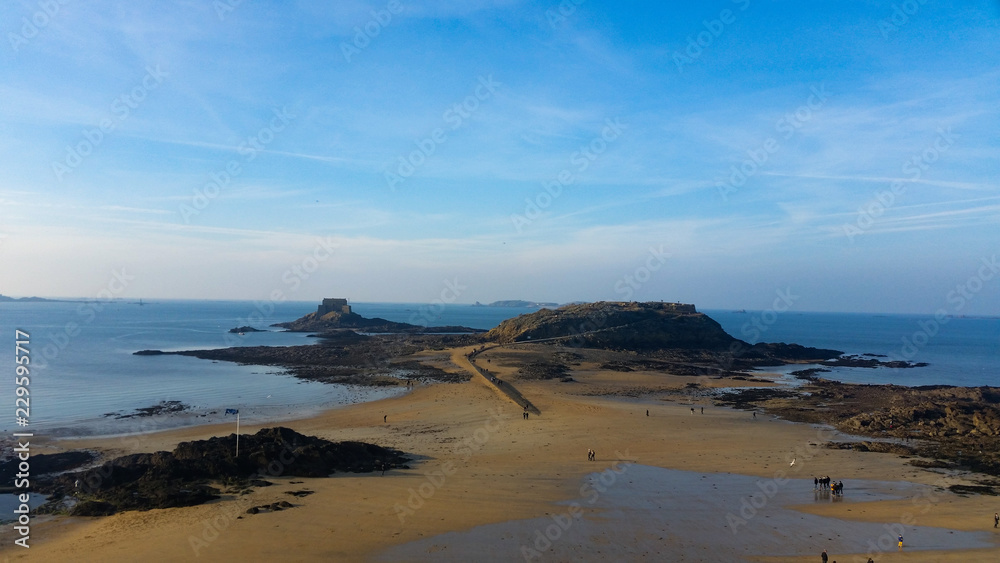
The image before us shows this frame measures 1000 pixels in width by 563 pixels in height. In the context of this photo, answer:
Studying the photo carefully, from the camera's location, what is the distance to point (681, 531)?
1720 centimetres

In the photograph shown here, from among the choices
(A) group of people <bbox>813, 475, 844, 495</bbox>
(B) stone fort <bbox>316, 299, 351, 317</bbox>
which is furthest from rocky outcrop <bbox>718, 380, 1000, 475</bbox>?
(B) stone fort <bbox>316, 299, 351, 317</bbox>

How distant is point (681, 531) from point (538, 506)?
4819 millimetres

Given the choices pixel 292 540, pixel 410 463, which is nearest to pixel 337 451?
pixel 410 463

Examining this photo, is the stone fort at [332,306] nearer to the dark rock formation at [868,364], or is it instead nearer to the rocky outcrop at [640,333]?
the rocky outcrop at [640,333]

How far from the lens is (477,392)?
4553cm

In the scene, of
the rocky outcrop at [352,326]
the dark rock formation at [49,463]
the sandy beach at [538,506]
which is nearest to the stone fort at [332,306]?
the rocky outcrop at [352,326]

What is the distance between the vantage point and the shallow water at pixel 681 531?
15586 mm

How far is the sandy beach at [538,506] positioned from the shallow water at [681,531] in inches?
3.1

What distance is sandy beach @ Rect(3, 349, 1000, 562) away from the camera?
15703 millimetres

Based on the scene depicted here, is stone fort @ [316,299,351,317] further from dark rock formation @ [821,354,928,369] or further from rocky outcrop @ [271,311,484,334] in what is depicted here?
dark rock formation @ [821,354,928,369]

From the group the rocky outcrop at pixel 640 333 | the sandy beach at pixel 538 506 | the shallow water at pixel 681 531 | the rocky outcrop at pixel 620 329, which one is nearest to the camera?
the shallow water at pixel 681 531

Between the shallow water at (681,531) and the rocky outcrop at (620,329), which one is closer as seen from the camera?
the shallow water at (681,531)

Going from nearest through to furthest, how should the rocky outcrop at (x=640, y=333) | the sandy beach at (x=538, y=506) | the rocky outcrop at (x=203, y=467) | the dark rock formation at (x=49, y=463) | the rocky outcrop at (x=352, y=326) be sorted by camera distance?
the sandy beach at (x=538, y=506), the rocky outcrop at (x=203, y=467), the dark rock formation at (x=49, y=463), the rocky outcrop at (x=640, y=333), the rocky outcrop at (x=352, y=326)

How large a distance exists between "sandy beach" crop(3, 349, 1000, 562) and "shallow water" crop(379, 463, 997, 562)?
0.08 metres
